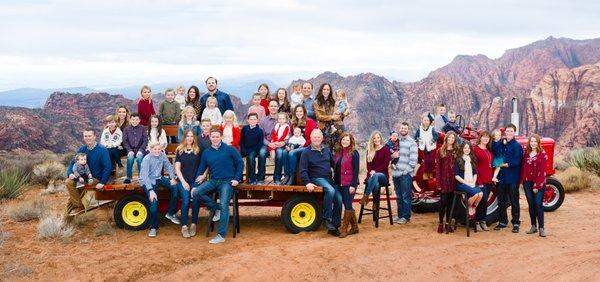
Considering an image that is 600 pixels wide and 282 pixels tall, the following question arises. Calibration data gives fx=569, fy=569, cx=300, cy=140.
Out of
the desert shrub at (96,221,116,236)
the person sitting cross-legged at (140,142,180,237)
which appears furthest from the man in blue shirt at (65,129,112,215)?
the person sitting cross-legged at (140,142,180,237)

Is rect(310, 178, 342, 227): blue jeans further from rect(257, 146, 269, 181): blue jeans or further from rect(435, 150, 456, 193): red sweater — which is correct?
rect(435, 150, 456, 193): red sweater

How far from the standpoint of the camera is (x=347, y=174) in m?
8.91

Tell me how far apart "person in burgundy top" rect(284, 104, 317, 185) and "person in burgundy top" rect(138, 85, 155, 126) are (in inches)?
114

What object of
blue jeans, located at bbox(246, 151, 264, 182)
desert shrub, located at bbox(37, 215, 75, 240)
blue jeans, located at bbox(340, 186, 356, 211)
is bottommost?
desert shrub, located at bbox(37, 215, 75, 240)

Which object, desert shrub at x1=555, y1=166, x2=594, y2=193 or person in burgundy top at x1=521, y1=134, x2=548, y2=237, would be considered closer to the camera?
person in burgundy top at x1=521, y1=134, x2=548, y2=237

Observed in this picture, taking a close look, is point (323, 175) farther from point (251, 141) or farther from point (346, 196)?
point (251, 141)

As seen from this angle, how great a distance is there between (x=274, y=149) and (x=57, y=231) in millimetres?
3566

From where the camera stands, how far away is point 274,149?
9430 millimetres

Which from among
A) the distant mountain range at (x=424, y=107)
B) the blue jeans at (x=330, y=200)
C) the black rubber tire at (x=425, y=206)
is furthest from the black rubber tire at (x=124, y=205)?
the distant mountain range at (x=424, y=107)

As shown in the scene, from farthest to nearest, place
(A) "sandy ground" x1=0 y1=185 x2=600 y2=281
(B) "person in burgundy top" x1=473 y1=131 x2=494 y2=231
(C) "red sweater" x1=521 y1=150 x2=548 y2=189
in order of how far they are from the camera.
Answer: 1. (B) "person in burgundy top" x1=473 y1=131 x2=494 y2=231
2. (C) "red sweater" x1=521 y1=150 x2=548 y2=189
3. (A) "sandy ground" x1=0 y1=185 x2=600 y2=281

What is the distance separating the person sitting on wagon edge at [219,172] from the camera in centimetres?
858

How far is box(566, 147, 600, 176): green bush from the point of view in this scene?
1576 cm

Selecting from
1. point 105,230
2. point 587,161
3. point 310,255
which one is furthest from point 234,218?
point 587,161

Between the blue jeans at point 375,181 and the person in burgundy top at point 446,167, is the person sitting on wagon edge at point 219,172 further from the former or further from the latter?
the person in burgundy top at point 446,167
